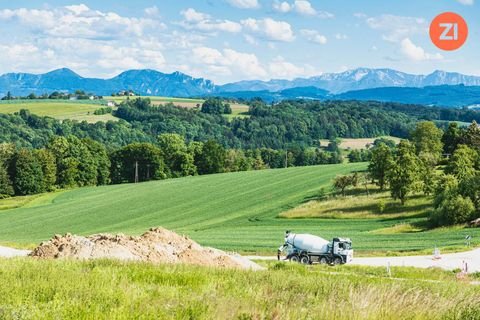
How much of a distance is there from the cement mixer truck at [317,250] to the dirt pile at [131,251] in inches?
530

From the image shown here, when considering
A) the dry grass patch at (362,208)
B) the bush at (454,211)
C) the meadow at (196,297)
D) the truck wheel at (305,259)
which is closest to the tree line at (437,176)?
the bush at (454,211)

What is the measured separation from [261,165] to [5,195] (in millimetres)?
69241

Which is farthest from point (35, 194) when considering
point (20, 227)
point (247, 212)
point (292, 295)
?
point (292, 295)

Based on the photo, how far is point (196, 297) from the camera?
8211mm

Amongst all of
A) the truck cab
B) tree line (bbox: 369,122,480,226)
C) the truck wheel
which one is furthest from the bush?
the truck wheel

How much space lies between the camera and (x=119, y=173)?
134 metres

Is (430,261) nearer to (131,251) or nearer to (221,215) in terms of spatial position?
(131,251)

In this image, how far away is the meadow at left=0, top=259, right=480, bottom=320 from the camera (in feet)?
24.2

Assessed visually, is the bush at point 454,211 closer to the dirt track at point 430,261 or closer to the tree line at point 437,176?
the tree line at point 437,176

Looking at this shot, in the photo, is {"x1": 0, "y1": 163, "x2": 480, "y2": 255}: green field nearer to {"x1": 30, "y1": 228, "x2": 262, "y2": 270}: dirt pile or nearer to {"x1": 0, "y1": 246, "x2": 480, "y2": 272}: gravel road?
{"x1": 0, "y1": 246, "x2": 480, "y2": 272}: gravel road

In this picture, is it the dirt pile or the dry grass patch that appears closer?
the dirt pile

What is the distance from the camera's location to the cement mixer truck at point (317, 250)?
34531mm

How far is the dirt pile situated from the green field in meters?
24.4

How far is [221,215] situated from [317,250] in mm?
43413
